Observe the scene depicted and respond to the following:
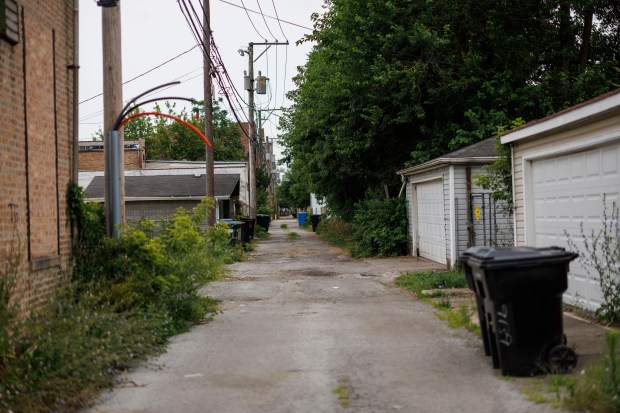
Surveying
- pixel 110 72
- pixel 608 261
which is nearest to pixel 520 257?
pixel 608 261

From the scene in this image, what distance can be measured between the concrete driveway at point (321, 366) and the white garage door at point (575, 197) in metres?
2.17

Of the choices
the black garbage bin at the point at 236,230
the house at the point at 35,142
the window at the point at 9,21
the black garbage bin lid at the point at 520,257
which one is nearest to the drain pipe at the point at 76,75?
the house at the point at 35,142

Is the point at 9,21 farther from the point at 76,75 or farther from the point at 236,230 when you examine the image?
the point at 236,230

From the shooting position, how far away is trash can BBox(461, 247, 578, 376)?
6758mm

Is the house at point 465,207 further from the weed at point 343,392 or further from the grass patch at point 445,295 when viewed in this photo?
the weed at point 343,392

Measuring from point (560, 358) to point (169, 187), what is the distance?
86.6 feet

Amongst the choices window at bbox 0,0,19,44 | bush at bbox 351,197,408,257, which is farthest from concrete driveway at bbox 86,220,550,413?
bush at bbox 351,197,408,257

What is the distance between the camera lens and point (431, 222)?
68.3 ft

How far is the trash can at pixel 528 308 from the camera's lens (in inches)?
266

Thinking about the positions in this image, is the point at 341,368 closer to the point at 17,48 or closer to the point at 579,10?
the point at 17,48

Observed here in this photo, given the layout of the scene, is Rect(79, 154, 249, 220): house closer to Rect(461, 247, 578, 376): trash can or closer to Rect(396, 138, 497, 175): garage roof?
Rect(396, 138, 497, 175): garage roof

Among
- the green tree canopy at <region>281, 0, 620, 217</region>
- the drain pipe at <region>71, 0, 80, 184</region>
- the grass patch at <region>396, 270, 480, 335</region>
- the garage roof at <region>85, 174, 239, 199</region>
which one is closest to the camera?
the grass patch at <region>396, 270, 480, 335</region>

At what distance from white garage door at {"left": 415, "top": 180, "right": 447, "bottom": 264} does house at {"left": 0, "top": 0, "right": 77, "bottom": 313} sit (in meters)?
11.6

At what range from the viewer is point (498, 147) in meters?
13.5
